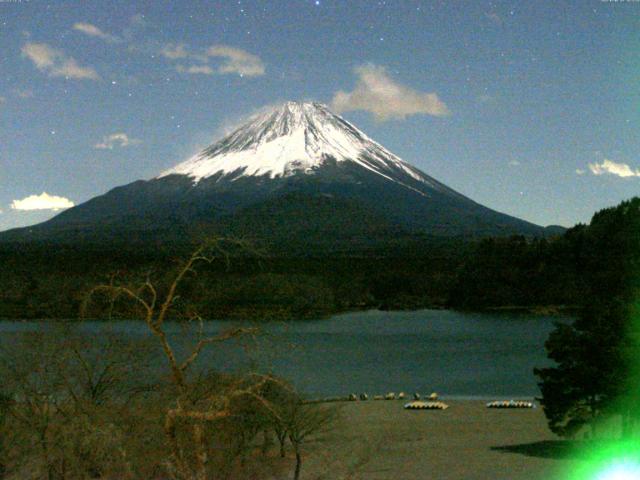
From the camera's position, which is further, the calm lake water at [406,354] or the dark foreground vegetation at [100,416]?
the calm lake water at [406,354]

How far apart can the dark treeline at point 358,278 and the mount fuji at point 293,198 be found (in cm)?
1361

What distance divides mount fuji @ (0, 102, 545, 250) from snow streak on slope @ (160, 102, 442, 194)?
0.58 ft

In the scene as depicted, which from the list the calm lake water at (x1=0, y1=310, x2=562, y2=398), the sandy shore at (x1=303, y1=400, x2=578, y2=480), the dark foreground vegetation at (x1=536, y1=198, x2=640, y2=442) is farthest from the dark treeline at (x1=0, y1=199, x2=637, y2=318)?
the dark foreground vegetation at (x1=536, y1=198, x2=640, y2=442)

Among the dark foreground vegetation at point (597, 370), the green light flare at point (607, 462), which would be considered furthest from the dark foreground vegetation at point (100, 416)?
the dark foreground vegetation at point (597, 370)

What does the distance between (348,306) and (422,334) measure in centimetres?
1830

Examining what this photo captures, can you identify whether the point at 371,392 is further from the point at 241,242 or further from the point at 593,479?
the point at 241,242

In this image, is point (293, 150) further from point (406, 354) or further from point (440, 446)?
point (440, 446)

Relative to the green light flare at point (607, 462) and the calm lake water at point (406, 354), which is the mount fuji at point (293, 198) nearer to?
the calm lake water at point (406, 354)

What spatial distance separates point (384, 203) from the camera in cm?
11500

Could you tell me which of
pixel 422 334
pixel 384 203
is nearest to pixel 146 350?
pixel 422 334

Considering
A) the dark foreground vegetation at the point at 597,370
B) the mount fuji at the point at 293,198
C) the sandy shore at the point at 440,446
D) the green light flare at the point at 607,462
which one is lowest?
the sandy shore at the point at 440,446

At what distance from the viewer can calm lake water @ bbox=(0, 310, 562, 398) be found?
30.8 metres

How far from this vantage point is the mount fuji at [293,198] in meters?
102

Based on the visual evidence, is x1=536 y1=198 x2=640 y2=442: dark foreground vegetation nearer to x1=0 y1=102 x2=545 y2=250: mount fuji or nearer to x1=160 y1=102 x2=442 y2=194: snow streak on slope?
x1=0 y1=102 x2=545 y2=250: mount fuji
